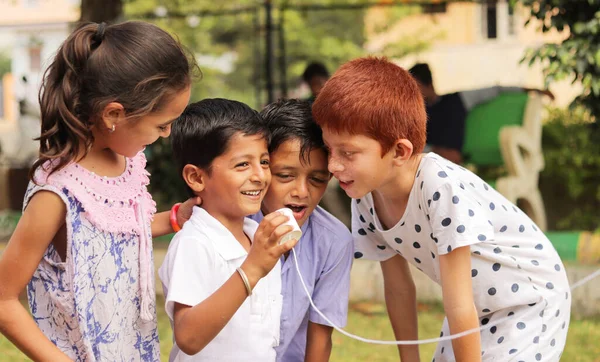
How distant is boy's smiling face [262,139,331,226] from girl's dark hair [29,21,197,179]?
1.47ft

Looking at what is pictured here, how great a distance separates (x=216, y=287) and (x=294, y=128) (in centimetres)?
57

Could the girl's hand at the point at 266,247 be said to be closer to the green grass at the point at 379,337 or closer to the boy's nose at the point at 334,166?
the boy's nose at the point at 334,166

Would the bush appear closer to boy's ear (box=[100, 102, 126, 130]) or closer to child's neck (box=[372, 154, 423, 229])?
child's neck (box=[372, 154, 423, 229])

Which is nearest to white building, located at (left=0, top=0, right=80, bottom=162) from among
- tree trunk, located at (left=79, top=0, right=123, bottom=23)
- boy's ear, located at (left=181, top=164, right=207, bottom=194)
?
tree trunk, located at (left=79, top=0, right=123, bottom=23)

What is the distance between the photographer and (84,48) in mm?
2158

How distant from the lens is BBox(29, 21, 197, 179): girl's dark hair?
2.14 meters

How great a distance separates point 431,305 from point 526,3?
2.17 metres

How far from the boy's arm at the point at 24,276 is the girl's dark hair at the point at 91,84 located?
0.15 metres

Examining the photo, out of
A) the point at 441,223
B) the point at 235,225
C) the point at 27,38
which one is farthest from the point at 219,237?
the point at 27,38

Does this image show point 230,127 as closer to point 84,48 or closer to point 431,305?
point 84,48

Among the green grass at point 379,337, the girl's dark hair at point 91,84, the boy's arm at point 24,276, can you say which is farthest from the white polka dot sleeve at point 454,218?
the green grass at point 379,337

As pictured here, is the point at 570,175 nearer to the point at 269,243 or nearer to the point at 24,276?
the point at 269,243

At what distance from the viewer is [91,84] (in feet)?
7.04

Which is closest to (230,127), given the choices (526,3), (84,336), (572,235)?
(84,336)
